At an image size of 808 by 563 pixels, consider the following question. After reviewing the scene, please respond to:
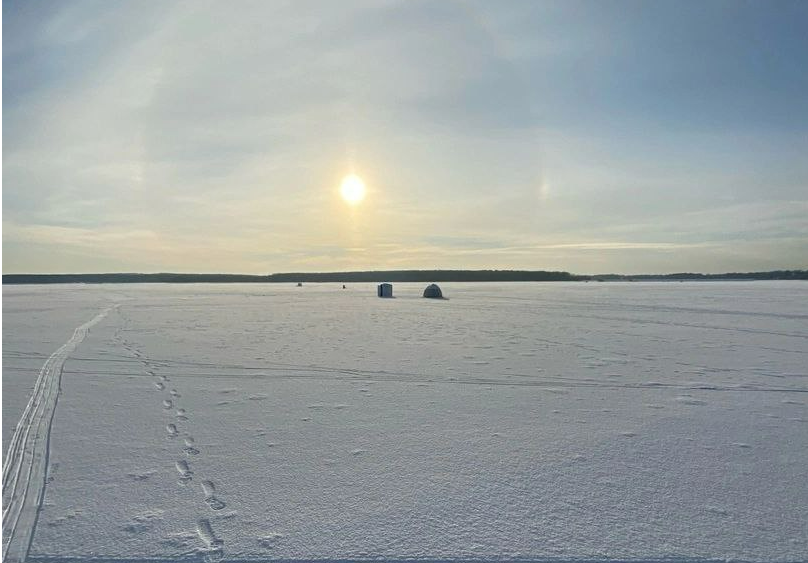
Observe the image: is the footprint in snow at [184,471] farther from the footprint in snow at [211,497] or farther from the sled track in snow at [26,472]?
the sled track in snow at [26,472]

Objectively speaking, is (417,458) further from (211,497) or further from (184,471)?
(184,471)

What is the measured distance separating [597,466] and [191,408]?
496 cm

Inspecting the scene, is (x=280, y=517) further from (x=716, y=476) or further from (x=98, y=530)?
(x=716, y=476)

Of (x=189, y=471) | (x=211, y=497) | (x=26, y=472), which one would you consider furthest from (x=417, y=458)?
(x=26, y=472)

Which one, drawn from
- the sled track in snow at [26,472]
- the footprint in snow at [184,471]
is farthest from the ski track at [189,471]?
the sled track in snow at [26,472]

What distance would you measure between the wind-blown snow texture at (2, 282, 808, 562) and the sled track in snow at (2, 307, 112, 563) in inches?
1.8

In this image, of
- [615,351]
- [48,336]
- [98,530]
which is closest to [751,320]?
[615,351]

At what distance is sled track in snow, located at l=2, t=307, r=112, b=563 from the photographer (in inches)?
123

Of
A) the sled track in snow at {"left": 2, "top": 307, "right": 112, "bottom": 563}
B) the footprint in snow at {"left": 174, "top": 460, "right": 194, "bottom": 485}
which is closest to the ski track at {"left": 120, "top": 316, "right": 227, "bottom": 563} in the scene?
the footprint in snow at {"left": 174, "top": 460, "right": 194, "bottom": 485}

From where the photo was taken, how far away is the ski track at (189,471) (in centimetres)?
300

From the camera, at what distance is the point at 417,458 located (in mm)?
4492

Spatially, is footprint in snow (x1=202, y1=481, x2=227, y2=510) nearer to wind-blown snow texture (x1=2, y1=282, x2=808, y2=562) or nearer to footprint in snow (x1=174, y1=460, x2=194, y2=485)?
wind-blown snow texture (x1=2, y1=282, x2=808, y2=562)

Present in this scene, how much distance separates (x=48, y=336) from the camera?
13.8 m

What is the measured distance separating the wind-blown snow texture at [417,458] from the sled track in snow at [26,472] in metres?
0.05
